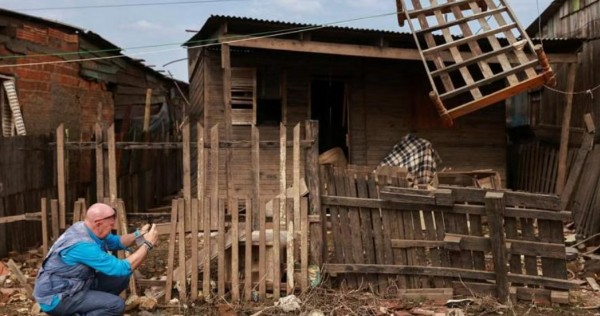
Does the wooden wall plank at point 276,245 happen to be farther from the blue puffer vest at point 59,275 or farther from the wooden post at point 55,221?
the wooden post at point 55,221

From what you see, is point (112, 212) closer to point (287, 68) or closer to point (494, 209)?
point (494, 209)

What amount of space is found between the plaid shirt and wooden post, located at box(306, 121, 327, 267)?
487cm

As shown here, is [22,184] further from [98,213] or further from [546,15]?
[546,15]

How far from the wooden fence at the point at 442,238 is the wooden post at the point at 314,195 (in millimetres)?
136

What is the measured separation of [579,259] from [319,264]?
4.32 m

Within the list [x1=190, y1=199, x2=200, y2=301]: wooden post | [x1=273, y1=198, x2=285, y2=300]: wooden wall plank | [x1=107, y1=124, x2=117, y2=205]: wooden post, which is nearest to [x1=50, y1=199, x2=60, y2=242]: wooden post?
[x1=107, y1=124, x2=117, y2=205]: wooden post

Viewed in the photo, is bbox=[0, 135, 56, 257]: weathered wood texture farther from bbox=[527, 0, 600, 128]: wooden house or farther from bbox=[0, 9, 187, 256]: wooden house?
bbox=[527, 0, 600, 128]: wooden house

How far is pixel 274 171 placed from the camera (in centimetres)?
1022

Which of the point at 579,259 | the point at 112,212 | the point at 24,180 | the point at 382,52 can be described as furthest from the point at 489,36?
the point at 24,180

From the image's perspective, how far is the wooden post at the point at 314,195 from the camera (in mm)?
5531

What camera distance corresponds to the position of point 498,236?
5242 mm

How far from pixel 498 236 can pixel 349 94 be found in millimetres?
6234

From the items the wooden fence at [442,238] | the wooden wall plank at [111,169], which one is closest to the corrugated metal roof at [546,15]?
the wooden fence at [442,238]

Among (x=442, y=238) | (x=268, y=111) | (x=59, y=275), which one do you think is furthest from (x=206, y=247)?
(x=268, y=111)
